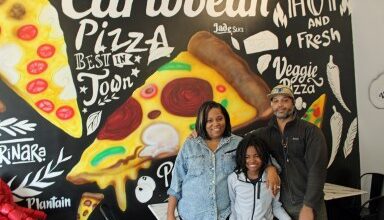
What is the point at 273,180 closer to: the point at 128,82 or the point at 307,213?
the point at 307,213

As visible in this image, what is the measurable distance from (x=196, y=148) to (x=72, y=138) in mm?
1241

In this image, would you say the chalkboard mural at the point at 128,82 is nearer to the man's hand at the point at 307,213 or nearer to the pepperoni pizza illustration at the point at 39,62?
the pepperoni pizza illustration at the point at 39,62

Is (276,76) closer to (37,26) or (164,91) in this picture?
(164,91)

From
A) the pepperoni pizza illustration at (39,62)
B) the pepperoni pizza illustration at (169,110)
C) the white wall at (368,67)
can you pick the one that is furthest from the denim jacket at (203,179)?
the white wall at (368,67)

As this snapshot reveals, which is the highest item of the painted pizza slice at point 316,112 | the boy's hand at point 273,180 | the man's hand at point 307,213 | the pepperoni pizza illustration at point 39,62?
the pepperoni pizza illustration at point 39,62

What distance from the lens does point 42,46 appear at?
3.05 m

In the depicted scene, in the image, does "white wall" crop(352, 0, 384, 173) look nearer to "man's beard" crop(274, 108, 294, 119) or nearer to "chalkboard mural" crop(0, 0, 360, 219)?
"chalkboard mural" crop(0, 0, 360, 219)

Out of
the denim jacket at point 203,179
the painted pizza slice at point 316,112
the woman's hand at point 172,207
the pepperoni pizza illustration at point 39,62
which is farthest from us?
the painted pizza slice at point 316,112

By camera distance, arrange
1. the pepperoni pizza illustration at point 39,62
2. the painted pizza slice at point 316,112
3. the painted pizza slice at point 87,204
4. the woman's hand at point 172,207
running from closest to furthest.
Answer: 1. the woman's hand at point 172,207
2. the pepperoni pizza illustration at point 39,62
3. the painted pizza slice at point 87,204
4. the painted pizza slice at point 316,112

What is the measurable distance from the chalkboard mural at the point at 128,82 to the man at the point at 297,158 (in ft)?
3.54

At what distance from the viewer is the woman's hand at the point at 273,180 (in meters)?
2.31

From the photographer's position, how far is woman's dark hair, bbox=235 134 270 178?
7.64 feet

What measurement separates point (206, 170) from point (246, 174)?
0.82 feet

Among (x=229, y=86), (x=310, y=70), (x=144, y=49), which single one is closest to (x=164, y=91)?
(x=144, y=49)
